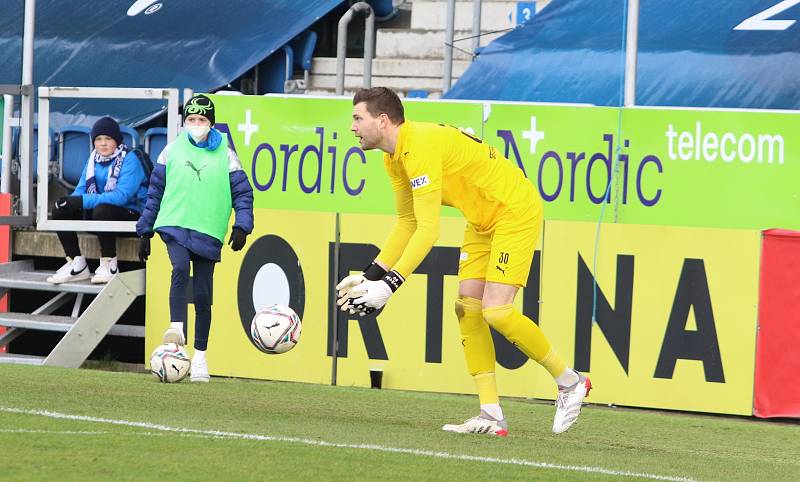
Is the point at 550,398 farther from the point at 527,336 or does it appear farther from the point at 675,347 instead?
the point at 527,336

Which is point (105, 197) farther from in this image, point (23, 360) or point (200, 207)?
point (200, 207)

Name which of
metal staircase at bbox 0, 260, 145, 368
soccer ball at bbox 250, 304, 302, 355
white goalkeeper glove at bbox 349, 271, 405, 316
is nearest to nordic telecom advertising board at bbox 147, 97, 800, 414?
metal staircase at bbox 0, 260, 145, 368

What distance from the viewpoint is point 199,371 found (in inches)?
447

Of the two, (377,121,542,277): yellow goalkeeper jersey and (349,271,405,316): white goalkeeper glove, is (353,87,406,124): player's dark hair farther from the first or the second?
(349,271,405,316): white goalkeeper glove

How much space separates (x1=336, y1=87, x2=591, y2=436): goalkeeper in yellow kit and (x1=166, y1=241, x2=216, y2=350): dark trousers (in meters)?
3.07

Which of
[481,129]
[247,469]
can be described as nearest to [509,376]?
[481,129]

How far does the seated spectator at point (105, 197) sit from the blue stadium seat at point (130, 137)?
1.09m

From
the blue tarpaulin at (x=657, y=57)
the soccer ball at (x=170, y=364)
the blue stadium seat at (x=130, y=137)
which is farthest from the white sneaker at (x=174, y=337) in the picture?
the blue tarpaulin at (x=657, y=57)

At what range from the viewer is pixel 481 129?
12.1m

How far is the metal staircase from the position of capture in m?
12.7

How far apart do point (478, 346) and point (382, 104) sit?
155cm

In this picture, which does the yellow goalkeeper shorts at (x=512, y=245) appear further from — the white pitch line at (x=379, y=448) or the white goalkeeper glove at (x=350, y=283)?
the white pitch line at (x=379, y=448)

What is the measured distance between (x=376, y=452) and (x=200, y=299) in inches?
173

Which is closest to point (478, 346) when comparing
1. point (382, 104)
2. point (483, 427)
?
point (483, 427)
